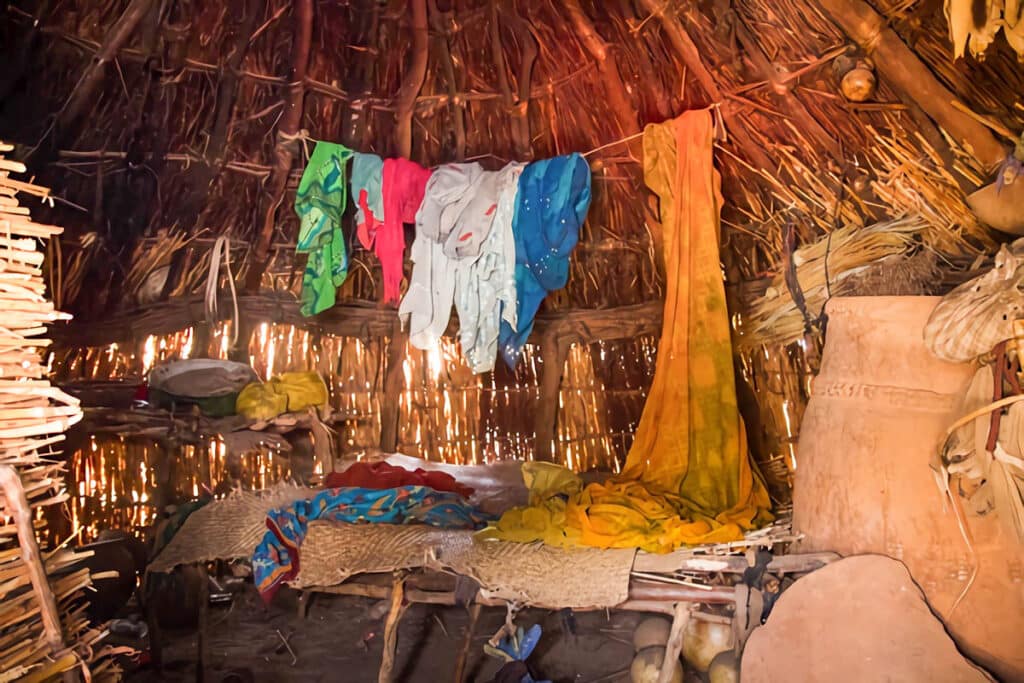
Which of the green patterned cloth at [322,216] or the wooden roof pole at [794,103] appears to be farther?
the green patterned cloth at [322,216]

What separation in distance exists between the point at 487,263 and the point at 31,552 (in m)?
2.97

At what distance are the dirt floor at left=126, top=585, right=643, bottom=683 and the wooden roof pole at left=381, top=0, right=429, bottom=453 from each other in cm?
123

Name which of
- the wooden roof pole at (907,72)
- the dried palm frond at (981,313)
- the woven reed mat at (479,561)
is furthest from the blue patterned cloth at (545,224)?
the dried palm frond at (981,313)

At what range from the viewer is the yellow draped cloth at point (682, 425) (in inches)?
139

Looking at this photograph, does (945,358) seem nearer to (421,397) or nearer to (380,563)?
(380,563)

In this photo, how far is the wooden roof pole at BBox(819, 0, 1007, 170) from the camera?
118 inches

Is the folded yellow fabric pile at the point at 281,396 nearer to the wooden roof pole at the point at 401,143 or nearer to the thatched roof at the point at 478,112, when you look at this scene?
the wooden roof pole at the point at 401,143

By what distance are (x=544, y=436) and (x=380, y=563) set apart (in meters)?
2.32

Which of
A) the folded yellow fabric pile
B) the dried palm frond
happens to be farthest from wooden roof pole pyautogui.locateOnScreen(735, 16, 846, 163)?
the folded yellow fabric pile

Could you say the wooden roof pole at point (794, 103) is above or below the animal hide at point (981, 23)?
above

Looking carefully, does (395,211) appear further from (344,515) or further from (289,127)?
(344,515)

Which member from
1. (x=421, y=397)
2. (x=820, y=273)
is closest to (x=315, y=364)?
(x=421, y=397)

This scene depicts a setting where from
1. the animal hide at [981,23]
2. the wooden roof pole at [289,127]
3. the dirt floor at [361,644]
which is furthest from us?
the wooden roof pole at [289,127]

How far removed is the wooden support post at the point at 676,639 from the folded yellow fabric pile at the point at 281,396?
2.81m
